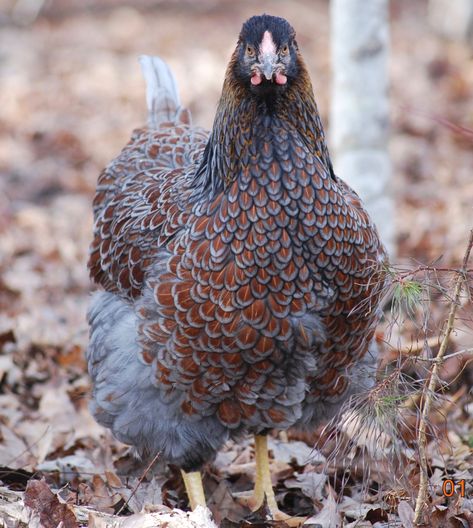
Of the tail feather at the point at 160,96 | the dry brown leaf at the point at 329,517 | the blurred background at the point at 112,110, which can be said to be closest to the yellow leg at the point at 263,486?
the dry brown leaf at the point at 329,517

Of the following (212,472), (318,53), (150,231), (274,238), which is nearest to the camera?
(274,238)

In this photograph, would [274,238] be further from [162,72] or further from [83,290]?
[83,290]

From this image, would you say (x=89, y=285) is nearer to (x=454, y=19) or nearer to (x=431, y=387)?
(x=431, y=387)

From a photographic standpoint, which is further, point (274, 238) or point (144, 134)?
point (144, 134)

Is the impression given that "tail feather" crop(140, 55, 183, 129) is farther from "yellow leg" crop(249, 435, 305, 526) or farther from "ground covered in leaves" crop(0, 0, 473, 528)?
"yellow leg" crop(249, 435, 305, 526)

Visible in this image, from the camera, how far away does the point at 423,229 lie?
7.45 m

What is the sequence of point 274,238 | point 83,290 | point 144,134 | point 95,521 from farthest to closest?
point 83,290 < point 144,134 < point 274,238 < point 95,521

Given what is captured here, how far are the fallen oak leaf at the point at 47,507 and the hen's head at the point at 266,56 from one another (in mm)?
1772

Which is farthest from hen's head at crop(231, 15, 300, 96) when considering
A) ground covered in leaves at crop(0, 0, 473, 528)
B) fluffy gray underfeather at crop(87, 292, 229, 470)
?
fluffy gray underfeather at crop(87, 292, 229, 470)

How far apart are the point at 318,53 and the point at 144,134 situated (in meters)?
8.87

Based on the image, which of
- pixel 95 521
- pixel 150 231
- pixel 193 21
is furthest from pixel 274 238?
pixel 193 21

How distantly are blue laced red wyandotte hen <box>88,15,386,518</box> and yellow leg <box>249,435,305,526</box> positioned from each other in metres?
0.02

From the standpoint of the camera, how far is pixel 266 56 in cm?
339

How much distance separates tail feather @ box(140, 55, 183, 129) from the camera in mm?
5410
